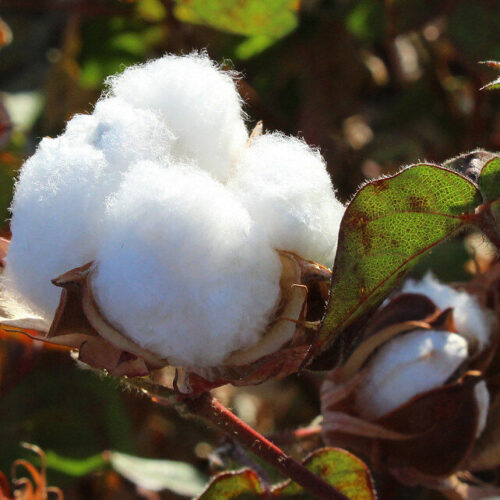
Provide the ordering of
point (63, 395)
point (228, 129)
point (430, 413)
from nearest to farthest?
point (228, 129) → point (430, 413) → point (63, 395)

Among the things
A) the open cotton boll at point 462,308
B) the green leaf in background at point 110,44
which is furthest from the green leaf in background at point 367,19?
the open cotton boll at point 462,308

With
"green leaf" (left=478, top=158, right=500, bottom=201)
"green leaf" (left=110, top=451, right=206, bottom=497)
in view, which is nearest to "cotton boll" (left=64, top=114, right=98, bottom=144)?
"green leaf" (left=478, top=158, right=500, bottom=201)

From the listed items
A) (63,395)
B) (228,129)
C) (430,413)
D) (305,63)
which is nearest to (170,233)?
(228,129)

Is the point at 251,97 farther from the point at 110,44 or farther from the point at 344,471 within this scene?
the point at 344,471

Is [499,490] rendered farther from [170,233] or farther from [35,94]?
[35,94]

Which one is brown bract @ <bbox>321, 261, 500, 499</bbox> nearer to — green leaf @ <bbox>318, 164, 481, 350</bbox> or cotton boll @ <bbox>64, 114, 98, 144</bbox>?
green leaf @ <bbox>318, 164, 481, 350</bbox>

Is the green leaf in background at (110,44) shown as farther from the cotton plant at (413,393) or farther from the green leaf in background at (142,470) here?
the cotton plant at (413,393)
